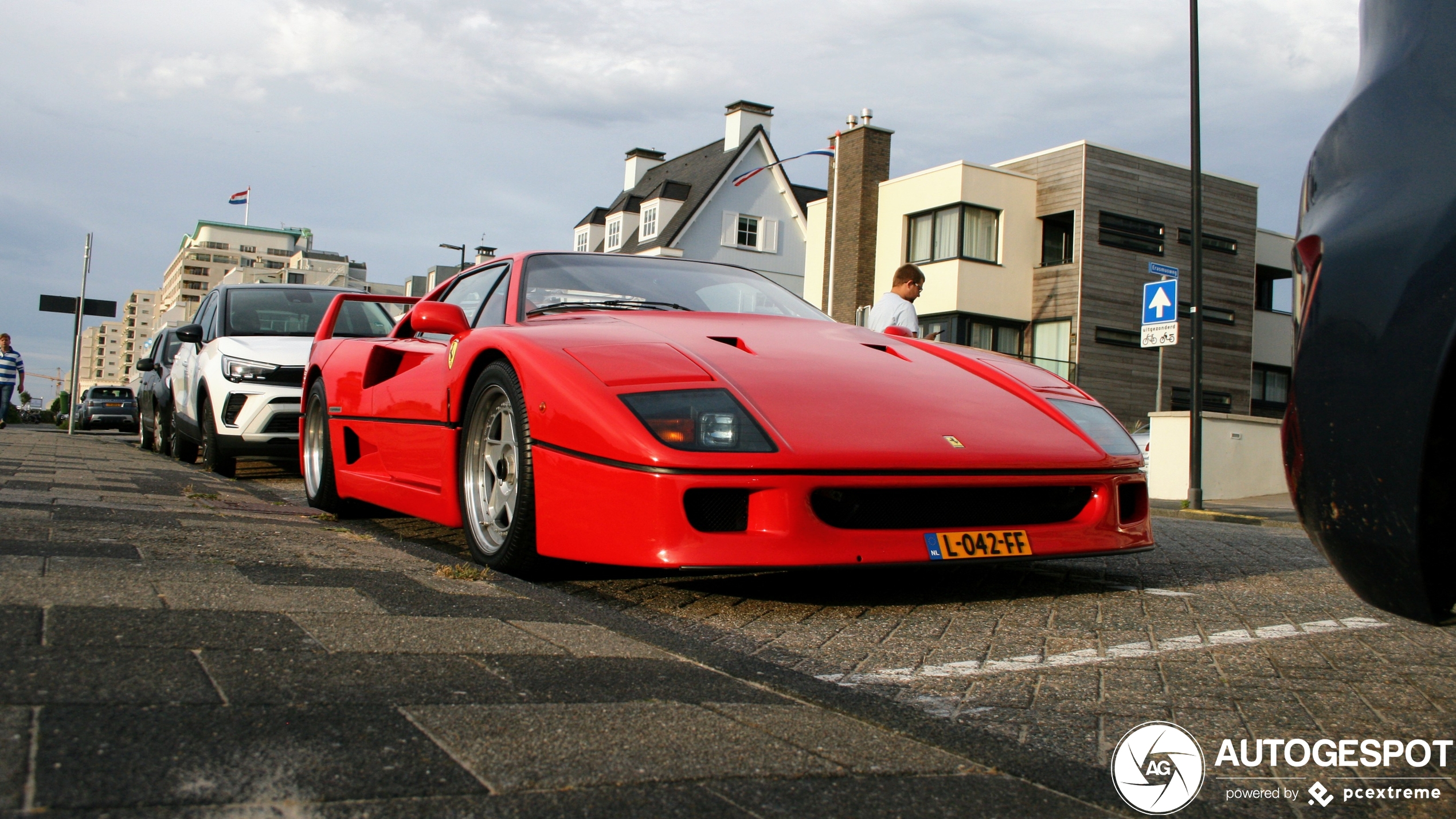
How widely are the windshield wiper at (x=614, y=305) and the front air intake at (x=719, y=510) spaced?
157cm

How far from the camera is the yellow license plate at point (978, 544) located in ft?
10.8

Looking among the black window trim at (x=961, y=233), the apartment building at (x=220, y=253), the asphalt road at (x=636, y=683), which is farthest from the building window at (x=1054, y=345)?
the apartment building at (x=220, y=253)

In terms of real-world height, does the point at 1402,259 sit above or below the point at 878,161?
below

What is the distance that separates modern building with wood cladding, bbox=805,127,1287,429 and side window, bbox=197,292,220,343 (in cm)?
1759

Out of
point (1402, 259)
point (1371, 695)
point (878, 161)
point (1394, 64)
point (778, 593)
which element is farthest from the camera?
point (878, 161)

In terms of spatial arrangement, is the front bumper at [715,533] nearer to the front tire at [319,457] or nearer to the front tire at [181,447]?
the front tire at [319,457]

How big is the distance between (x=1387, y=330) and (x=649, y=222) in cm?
4087

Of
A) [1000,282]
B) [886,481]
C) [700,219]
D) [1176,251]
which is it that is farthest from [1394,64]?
[700,219]

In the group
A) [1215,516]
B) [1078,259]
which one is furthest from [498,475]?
[1078,259]

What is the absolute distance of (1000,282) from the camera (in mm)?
26422

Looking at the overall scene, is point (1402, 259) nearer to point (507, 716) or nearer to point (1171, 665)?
point (1171, 665)

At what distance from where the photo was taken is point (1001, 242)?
26.4m

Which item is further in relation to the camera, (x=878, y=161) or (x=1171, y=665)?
(x=878, y=161)

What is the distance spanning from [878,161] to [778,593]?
27595 mm
